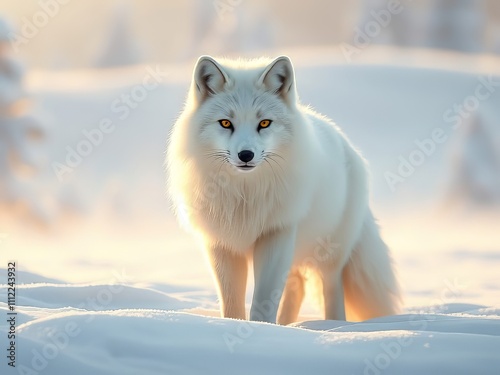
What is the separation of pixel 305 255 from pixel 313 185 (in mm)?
527

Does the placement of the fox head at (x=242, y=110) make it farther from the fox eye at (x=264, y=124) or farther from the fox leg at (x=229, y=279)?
the fox leg at (x=229, y=279)

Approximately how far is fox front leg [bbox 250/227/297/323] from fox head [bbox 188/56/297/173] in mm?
417

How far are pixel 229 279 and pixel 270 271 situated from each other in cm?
30

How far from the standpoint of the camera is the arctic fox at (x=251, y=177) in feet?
11.5

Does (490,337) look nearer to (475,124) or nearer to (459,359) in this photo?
(459,359)

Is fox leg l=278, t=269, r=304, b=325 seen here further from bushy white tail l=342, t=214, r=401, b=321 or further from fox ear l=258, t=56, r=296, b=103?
fox ear l=258, t=56, r=296, b=103

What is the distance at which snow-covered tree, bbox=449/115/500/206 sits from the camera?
13.5 metres

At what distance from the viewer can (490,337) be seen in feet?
8.63

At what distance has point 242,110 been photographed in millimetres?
3451

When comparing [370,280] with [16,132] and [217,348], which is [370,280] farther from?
[16,132]

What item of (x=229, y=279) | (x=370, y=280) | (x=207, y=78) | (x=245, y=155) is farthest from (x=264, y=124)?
(x=370, y=280)

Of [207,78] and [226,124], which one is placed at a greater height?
[207,78]

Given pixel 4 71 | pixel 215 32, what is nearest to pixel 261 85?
pixel 4 71

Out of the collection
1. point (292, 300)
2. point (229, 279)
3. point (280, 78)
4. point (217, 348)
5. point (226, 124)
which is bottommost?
point (217, 348)
